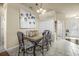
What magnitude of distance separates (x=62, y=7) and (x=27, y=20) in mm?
711

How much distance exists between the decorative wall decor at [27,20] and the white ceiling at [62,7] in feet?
0.45

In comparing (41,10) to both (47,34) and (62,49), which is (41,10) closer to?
(47,34)

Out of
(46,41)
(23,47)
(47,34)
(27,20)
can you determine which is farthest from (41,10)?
(23,47)

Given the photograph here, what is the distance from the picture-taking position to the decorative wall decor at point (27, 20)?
2.20 metres

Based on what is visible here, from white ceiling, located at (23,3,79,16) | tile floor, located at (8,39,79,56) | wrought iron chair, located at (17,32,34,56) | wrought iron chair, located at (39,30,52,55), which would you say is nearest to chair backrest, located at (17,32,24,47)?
wrought iron chair, located at (17,32,34,56)

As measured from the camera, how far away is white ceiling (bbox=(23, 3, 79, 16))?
2.15m

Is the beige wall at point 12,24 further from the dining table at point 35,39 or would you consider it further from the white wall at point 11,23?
the dining table at point 35,39

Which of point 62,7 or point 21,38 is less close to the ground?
point 62,7

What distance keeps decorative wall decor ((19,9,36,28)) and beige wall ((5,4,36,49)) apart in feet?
0.31

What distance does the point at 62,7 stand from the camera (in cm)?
218

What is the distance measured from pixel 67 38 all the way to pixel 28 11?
2.96 feet

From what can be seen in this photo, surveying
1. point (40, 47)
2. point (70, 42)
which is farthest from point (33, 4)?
point (70, 42)

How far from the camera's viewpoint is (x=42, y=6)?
2.20 metres

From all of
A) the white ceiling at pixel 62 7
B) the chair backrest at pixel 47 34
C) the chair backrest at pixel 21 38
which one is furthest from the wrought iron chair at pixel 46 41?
the white ceiling at pixel 62 7
